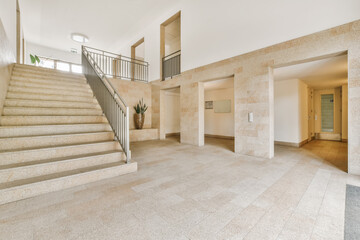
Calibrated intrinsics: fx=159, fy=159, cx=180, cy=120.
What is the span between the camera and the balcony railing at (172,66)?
6363 millimetres

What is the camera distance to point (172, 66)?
6.67 meters

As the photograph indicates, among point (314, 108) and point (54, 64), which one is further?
point (54, 64)

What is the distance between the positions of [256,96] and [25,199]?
4529mm

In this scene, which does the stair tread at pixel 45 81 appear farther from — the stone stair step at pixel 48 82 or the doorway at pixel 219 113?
the doorway at pixel 219 113

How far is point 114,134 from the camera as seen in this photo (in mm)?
3287

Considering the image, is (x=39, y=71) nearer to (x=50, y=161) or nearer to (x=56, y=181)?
(x=50, y=161)

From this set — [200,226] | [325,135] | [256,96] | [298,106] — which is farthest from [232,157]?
[325,135]

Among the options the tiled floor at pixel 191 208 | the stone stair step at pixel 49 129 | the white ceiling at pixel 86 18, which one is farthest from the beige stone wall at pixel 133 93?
the tiled floor at pixel 191 208

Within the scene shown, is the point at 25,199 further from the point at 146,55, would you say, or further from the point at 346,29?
the point at 146,55

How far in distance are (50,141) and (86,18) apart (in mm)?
6516

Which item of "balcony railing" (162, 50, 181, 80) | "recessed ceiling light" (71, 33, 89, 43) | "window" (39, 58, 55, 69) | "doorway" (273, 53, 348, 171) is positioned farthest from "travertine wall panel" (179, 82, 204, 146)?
"window" (39, 58, 55, 69)

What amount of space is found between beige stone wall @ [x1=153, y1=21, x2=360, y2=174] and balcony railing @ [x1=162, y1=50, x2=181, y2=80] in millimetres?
1279

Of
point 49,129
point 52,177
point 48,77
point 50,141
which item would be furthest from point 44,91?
point 52,177

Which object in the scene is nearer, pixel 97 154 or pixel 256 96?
pixel 97 154
